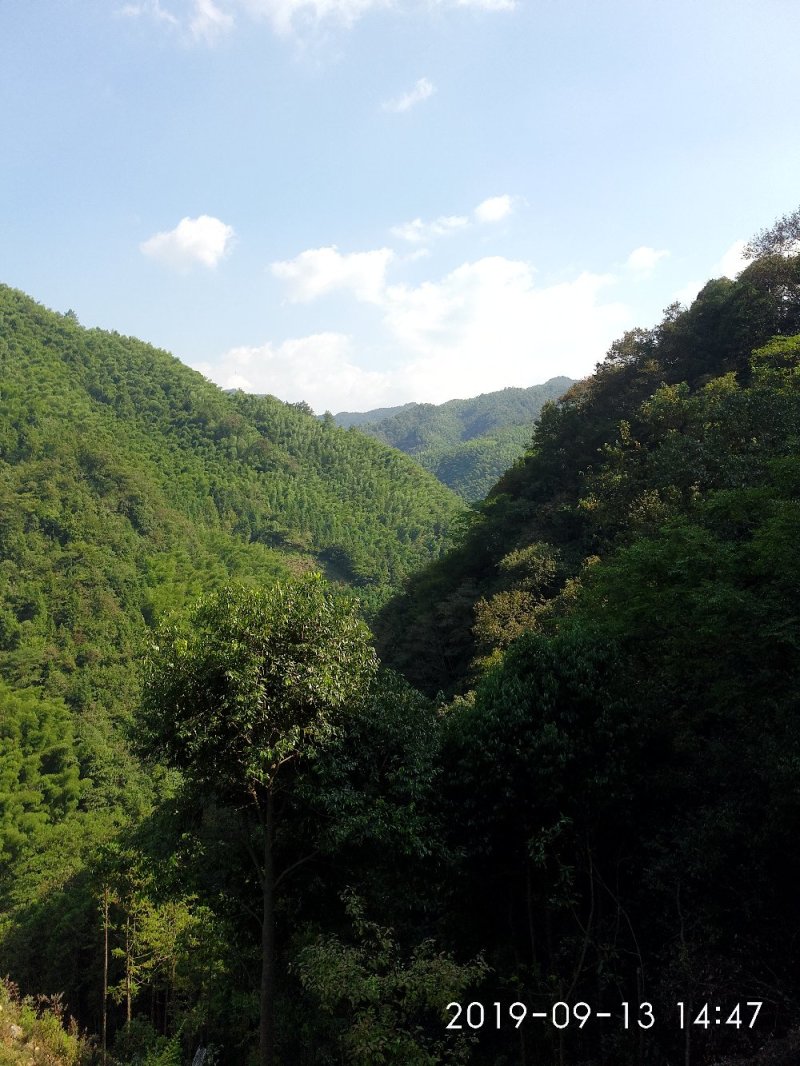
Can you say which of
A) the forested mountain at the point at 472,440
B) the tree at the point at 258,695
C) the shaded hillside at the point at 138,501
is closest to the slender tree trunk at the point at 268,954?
the tree at the point at 258,695

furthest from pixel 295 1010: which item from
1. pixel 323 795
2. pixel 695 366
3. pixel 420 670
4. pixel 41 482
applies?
pixel 41 482

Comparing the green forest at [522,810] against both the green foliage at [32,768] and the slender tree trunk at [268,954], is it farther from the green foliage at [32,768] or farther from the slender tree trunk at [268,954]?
the green foliage at [32,768]

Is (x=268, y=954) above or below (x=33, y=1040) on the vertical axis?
above

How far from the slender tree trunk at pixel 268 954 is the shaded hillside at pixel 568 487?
10.9m

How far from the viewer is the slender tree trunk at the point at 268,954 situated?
300 inches

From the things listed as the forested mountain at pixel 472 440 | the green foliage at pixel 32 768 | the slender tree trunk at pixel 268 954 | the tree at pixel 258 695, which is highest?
the forested mountain at pixel 472 440

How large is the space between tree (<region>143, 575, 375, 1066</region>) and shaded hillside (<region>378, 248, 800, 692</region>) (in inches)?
422

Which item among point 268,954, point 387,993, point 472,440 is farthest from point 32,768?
point 472,440

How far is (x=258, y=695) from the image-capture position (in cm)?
727

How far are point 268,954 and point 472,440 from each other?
5473 inches

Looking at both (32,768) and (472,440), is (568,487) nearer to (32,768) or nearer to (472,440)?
(32,768)

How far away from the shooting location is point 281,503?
8612 cm

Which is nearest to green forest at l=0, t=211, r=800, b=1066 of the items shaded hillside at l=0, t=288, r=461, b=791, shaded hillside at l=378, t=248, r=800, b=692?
shaded hillside at l=378, t=248, r=800, b=692

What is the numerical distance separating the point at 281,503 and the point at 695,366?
6589cm
